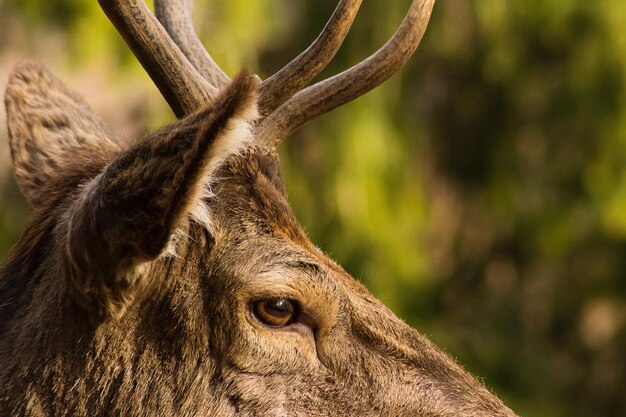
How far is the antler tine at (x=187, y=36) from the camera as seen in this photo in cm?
479

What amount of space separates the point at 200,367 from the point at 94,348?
36 cm

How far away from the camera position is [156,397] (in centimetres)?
383

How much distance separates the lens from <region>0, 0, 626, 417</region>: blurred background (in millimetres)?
11734

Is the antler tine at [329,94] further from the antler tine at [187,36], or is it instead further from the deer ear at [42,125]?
the deer ear at [42,125]

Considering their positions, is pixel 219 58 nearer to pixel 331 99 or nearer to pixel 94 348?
pixel 331 99

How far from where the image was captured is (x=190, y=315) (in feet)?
12.6

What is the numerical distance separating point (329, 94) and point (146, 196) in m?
1.35

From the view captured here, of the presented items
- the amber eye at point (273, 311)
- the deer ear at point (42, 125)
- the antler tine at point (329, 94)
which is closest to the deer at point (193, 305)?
the amber eye at point (273, 311)

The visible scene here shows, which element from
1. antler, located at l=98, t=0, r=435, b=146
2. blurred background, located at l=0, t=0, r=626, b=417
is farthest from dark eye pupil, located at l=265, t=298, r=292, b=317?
blurred background, located at l=0, t=0, r=626, b=417

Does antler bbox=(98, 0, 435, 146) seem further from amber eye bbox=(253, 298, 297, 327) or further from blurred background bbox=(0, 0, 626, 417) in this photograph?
blurred background bbox=(0, 0, 626, 417)

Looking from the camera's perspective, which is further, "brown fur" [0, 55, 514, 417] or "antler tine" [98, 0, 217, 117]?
"antler tine" [98, 0, 217, 117]

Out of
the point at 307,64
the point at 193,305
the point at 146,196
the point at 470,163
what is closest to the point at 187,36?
the point at 307,64

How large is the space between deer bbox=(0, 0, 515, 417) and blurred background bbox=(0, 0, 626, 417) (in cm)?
652

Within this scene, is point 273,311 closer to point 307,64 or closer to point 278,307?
point 278,307
